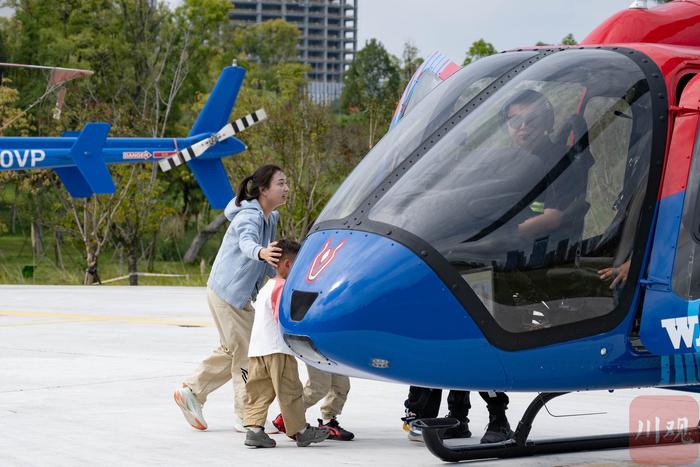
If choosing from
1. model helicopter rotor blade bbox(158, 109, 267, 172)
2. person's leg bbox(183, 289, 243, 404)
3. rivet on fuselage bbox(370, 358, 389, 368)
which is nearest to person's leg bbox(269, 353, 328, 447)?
person's leg bbox(183, 289, 243, 404)

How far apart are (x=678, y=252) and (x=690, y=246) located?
0.07 m

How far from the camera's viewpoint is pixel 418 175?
552cm

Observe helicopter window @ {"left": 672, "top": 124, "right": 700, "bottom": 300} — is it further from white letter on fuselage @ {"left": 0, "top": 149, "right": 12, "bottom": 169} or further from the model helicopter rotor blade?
the model helicopter rotor blade

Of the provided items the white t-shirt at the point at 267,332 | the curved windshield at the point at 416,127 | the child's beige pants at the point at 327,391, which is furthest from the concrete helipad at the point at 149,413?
the curved windshield at the point at 416,127

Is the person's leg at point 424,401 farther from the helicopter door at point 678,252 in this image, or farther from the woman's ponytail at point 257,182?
the helicopter door at point 678,252

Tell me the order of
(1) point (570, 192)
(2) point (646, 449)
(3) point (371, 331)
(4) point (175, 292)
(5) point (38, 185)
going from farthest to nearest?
(5) point (38, 185) < (4) point (175, 292) < (2) point (646, 449) < (1) point (570, 192) < (3) point (371, 331)

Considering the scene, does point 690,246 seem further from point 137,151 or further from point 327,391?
point 137,151

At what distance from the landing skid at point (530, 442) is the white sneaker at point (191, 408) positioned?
184cm

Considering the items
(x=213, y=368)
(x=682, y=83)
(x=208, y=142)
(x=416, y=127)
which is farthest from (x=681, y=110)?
(x=208, y=142)

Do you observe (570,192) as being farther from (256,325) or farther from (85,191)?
(85,191)

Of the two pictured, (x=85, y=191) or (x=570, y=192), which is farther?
(x=85, y=191)

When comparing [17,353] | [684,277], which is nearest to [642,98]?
[684,277]

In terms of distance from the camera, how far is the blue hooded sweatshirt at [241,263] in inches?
291

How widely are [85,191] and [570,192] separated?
68.7ft
